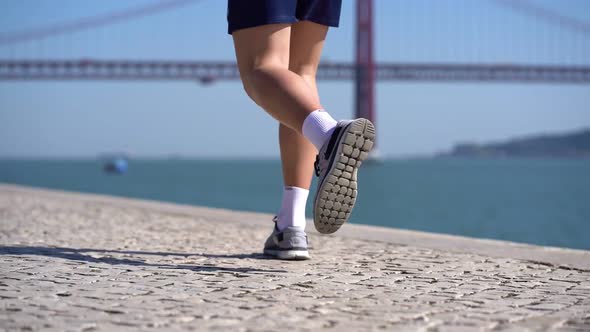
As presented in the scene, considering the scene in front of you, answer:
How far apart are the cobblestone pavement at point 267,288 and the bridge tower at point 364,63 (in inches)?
906

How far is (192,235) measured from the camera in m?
2.57

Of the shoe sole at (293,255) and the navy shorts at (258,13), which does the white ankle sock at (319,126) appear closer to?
the navy shorts at (258,13)

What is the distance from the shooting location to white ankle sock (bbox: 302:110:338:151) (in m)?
1.53

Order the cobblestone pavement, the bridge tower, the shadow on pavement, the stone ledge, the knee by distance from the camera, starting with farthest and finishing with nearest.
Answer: the bridge tower < the stone ledge < the shadow on pavement < the knee < the cobblestone pavement

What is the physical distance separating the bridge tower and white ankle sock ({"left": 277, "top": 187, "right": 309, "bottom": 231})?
23.1 meters

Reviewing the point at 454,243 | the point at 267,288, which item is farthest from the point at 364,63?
the point at 267,288

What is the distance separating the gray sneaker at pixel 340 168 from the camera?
1493mm

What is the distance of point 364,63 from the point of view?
2652cm

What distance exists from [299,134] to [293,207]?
0.16 m

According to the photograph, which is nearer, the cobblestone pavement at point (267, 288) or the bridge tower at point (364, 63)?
the cobblestone pavement at point (267, 288)

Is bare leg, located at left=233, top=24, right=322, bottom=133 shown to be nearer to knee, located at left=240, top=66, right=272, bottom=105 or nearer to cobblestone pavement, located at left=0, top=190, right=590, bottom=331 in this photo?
knee, located at left=240, top=66, right=272, bottom=105

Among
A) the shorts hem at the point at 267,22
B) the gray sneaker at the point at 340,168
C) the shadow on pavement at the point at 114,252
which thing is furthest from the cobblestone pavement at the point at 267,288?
the shorts hem at the point at 267,22

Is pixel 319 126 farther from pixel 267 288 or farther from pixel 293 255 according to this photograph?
pixel 293 255

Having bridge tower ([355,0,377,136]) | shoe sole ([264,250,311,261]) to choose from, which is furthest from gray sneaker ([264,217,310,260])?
bridge tower ([355,0,377,136])
